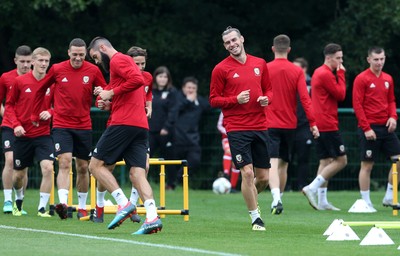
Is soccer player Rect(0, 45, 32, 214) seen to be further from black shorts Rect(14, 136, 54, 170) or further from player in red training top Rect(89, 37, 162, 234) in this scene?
player in red training top Rect(89, 37, 162, 234)

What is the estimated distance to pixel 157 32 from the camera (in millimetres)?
28703

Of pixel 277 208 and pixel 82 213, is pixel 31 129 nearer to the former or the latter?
pixel 82 213

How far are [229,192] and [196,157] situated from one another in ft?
4.65

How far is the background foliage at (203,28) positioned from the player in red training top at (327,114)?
7606mm

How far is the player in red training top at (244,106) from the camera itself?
14.7 meters

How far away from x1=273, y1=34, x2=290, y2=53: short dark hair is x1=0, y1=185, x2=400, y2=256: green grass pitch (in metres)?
2.42

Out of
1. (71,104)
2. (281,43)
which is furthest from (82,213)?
(281,43)

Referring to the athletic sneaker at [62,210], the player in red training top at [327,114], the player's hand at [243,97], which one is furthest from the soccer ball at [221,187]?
the player's hand at [243,97]

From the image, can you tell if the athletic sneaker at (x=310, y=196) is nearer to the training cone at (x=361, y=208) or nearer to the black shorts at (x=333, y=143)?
the black shorts at (x=333, y=143)

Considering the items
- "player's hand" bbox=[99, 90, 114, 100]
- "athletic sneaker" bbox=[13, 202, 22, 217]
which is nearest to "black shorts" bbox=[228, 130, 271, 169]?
"player's hand" bbox=[99, 90, 114, 100]

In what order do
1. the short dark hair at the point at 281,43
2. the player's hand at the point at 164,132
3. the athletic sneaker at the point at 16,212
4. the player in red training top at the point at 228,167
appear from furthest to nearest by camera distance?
the player in red training top at the point at 228,167, the player's hand at the point at 164,132, the short dark hair at the point at 281,43, the athletic sneaker at the point at 16,212

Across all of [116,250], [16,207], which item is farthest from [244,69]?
[16,207]

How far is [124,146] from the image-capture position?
557 inches

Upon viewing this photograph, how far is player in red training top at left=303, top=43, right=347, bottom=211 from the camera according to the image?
19422 mm
